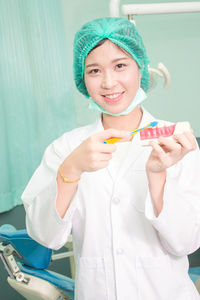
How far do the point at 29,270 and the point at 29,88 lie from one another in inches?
46.0

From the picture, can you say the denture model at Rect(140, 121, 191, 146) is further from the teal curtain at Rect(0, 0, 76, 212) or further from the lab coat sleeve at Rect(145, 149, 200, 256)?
the teal curtain at Rect(0, 0, 76, 212)

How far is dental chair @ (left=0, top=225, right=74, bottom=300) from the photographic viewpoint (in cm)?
99

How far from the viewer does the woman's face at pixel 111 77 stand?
33.0 inches

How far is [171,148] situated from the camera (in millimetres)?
631

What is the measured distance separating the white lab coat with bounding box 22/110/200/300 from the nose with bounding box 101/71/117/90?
0.22m

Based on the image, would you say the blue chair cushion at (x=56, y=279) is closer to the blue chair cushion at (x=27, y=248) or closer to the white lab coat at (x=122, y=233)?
the blue chair cushion at (x=27, y=248)

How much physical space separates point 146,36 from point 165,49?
0.56 ft

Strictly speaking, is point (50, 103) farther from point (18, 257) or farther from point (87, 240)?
point (87, 240)

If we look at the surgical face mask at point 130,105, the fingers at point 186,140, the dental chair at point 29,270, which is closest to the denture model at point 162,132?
the fingers at point 186,140

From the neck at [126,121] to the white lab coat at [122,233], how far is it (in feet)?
0.39

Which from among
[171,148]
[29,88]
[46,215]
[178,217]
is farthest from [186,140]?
[29,88]

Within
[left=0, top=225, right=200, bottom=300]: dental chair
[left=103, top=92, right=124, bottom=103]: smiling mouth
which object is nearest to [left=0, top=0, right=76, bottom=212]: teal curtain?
[left=0, top=225, right=200, bottom=300]: dental chair

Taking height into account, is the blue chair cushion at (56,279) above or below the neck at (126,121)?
below

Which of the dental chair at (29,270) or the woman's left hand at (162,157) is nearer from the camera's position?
the woman's left hand at (162,157)
